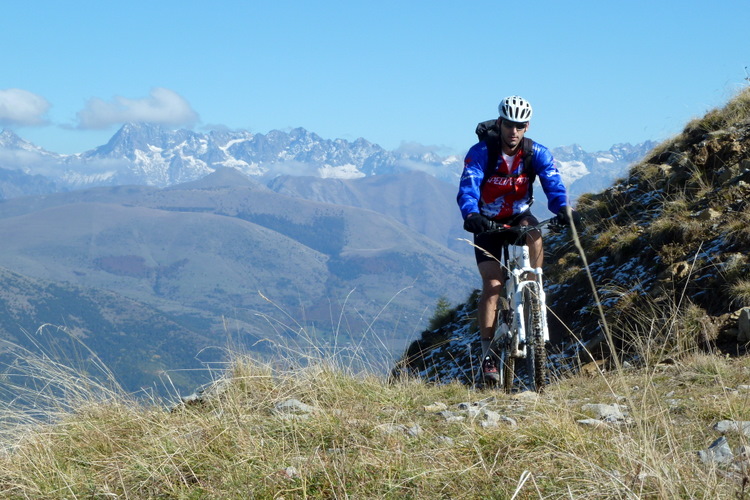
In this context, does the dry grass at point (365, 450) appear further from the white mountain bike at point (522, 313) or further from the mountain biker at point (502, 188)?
the mountain biker at point (502, 188)

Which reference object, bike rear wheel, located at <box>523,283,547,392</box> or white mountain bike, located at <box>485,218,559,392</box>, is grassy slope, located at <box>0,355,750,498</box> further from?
white mountain bike, located at <box>485,218,559,392</box>

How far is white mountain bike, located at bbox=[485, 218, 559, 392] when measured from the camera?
6.61 meters

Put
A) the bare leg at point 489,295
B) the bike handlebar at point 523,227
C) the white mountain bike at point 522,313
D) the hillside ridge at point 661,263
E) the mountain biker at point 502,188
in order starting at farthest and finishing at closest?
the hillside ridge at point 661,263 → the bare leg at point 489,295 → the mountain biker at point 502,188 → the white mountain bike at point 522,313 → the bike handlebar at point 523,227

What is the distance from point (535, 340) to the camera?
6645mm

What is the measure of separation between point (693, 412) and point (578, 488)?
183 cm

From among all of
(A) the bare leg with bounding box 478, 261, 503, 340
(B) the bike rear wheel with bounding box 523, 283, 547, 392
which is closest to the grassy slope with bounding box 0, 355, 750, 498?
(B) the bike rear wheel with bounding box 523, 283, 547, 392

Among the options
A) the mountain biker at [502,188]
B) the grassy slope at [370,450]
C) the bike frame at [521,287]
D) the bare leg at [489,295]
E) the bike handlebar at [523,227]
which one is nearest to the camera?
the grassy slope at [370,450]

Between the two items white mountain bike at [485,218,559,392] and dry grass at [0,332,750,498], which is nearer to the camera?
dry grass at [0,332,750,498]

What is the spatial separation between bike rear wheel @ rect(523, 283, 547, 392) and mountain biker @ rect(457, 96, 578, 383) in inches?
17.0

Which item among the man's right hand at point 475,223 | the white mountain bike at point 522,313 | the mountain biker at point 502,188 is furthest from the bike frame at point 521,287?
the man's right hand at point 475,223

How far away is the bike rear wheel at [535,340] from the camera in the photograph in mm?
6535

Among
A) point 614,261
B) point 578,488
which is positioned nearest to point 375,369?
point 578,488

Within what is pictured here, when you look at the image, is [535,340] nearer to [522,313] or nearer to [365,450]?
[522,313]

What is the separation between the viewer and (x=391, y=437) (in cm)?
414
